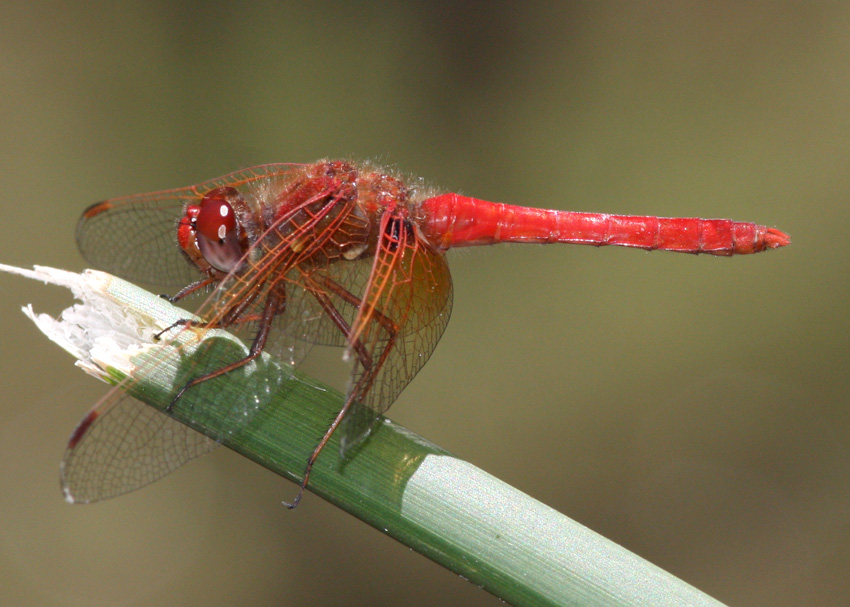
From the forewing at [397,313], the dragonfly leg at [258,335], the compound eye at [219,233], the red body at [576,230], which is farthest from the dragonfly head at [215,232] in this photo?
the red body at [576,230]

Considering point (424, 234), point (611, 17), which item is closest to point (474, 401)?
point (424, 234)

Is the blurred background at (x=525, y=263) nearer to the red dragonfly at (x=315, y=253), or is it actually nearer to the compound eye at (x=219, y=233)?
the red dragonfly at (x=315, y=253)

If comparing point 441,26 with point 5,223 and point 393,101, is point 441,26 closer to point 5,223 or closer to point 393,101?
point 393,101

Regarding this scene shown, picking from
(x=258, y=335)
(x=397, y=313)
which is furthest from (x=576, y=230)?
(x=258, y=335)

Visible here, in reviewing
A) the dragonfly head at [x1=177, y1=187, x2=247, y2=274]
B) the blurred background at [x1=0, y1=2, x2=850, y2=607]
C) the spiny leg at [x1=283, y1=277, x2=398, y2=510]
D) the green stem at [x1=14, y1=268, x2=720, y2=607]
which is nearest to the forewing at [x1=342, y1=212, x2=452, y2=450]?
the spiny leg at [x1=283, y1=277, x2=398, y2=510]

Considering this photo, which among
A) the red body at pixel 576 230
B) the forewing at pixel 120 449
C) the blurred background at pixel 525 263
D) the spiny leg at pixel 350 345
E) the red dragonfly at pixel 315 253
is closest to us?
the spiny leg at pixel 350 345
